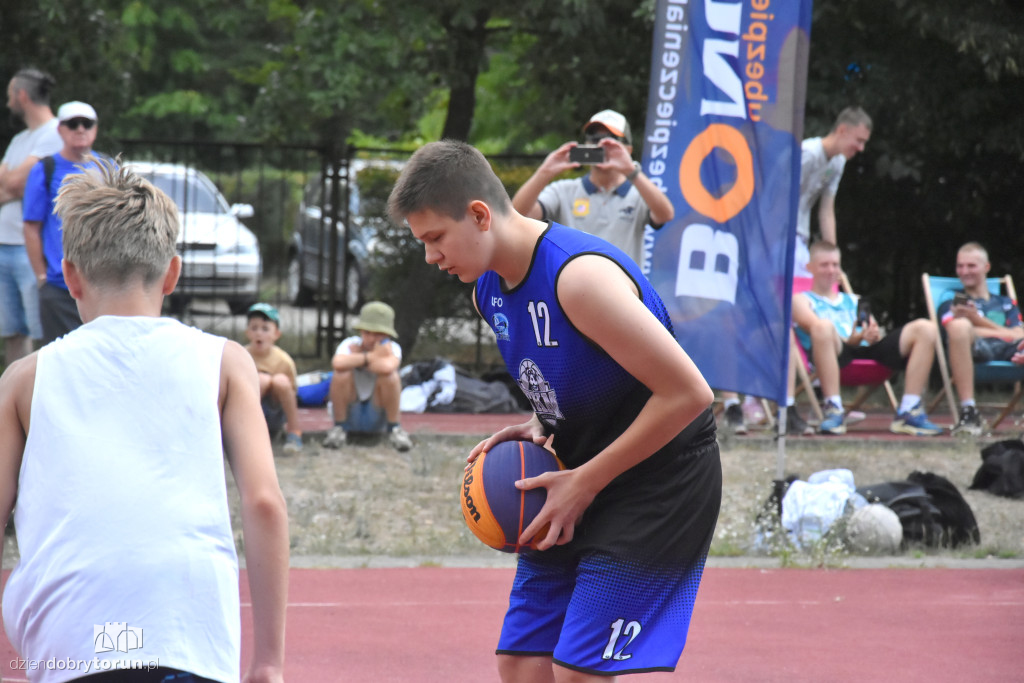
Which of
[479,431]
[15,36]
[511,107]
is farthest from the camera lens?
[511,107]

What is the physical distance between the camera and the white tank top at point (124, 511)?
2.23 meters

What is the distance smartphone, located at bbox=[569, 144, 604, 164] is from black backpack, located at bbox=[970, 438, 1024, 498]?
354 cm

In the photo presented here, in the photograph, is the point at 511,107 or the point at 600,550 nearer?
the point at 600,550

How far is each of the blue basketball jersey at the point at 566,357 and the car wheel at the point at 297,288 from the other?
12572 mm

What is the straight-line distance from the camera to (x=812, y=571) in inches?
266

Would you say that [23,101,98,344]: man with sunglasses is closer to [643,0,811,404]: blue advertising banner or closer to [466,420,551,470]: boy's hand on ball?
[643,0,811,404]: blue advertising banner

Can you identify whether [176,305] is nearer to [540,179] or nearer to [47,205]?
[47,205]

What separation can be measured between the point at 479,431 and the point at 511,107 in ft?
26.4

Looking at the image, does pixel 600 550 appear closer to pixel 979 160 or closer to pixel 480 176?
pixel 480 176

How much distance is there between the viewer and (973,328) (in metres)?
10.4

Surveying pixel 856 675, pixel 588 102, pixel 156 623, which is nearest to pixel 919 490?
pixel 856 675

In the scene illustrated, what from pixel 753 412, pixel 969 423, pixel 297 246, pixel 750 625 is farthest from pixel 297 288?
pixel 750 625

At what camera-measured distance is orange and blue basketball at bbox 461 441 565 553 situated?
3260 millimetres

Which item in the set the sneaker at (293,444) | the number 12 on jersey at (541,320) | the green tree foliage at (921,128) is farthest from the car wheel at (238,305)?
the number 12 on jersey at (541,320)
